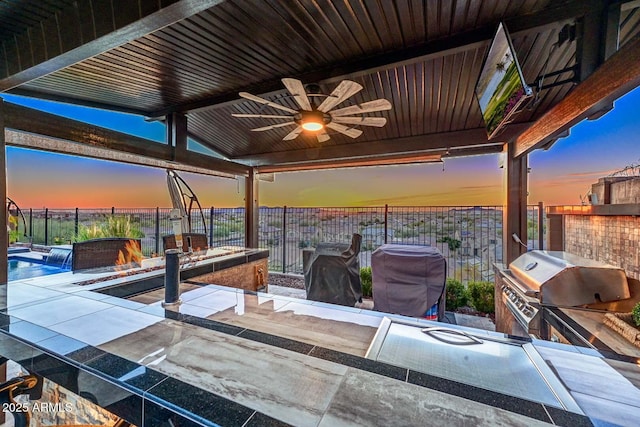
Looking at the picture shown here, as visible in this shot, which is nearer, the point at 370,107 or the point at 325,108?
the point at 370,107

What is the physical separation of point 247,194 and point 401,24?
4.98m

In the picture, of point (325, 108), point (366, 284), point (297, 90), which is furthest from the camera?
point (366, 284)

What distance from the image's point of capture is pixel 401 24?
2287 mm

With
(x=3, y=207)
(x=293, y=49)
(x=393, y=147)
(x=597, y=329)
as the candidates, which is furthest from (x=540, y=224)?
(x=3, y=207)

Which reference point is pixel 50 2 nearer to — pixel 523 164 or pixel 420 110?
pixel 420 110

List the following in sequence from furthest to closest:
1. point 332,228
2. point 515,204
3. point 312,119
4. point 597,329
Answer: point 332,228 < point 515,204 < point 312,119 < point 597,329

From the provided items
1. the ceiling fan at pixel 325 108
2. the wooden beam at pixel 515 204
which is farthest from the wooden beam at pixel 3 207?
the wooden beam at pixel 515 204

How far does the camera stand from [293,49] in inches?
104

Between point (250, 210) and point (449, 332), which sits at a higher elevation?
point (250, 210)

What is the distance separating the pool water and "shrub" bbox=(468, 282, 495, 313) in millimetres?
6608

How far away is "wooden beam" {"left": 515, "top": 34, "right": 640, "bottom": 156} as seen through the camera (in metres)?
1.62

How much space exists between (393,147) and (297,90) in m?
2.74

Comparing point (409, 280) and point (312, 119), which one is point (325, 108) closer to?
point (312, 119)

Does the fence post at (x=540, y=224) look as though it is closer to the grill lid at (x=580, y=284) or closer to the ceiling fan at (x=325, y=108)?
the grill lid at (x=580, y=284)
